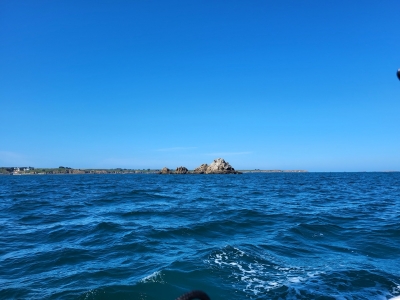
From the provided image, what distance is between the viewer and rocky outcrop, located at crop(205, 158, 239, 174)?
178m

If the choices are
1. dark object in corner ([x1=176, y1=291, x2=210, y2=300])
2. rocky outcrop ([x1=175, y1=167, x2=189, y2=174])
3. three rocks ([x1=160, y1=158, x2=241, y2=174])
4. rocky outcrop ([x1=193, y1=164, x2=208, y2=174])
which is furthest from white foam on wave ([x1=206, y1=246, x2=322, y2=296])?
rocky outcrop ([x1=193, y1=164, x2=208, y2=174])

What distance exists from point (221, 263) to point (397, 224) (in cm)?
1188

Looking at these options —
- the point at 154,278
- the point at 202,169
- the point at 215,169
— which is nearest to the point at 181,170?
the point at 202,169

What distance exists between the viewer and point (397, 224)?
14938 millimetres

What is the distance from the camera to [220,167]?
17825cm

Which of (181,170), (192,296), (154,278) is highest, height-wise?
(181,170)

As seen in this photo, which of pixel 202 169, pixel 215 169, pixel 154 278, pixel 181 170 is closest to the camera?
pixel 154 278

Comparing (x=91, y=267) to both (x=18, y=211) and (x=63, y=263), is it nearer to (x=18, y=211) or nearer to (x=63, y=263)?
(x=63, y=263)

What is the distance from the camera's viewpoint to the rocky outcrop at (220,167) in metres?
178

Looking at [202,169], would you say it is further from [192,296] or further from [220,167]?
[192,296]

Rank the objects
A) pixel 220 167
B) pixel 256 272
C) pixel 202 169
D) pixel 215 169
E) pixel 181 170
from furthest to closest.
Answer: pixel 202 169 → pixel 181 170 → pixel 215 169 → pixel 220 167 → pixel 256 272

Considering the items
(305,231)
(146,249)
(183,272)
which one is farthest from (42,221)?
(305,231)

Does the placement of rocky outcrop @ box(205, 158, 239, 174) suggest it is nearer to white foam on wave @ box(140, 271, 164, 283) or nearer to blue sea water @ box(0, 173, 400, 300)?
blue sea water @ box(0, 173, 400, 300)

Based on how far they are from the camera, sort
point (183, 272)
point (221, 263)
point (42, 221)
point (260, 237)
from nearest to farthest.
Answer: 1. point (183, 272)
2. point (221, 263)
3. point (260, 237)
4. point (42, 221)
